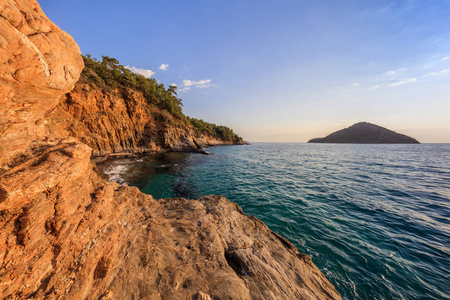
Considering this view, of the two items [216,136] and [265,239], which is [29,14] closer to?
[265,239]

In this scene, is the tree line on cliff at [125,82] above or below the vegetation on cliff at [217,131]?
above

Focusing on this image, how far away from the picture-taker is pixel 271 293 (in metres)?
3.16

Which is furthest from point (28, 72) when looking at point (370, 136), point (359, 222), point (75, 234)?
point (370, 136)

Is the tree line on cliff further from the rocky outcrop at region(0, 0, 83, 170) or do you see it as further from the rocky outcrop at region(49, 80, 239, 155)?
the rocky outcrop at region(0, 0, 83, 170)

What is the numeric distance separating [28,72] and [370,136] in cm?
21392

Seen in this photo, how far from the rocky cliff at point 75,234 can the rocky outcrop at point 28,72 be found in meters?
0.02

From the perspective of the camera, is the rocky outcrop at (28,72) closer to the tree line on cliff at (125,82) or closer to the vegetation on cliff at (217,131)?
the tree line on cliff at (125,82)

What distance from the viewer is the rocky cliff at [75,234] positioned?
2734 millimetres

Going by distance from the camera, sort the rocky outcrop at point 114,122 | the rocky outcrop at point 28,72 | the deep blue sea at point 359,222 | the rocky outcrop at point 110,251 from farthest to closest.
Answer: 1. the rocky outcrop at point 114,122
2. the deep blue sea at point 359,222
3. the rocky outcrop at point 28,72
4. the rocky outcrop at point 110,251

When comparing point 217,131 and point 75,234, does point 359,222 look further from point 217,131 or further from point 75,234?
point 217,131

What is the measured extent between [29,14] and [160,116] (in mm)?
32960

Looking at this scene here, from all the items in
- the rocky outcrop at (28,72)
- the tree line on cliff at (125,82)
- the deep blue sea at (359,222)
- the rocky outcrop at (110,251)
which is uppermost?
the tree line on cliff at (125,82)

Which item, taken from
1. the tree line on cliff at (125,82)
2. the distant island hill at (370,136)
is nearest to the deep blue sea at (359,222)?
the tree line on cliff at (125,82)

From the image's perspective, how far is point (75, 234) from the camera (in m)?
3.31
